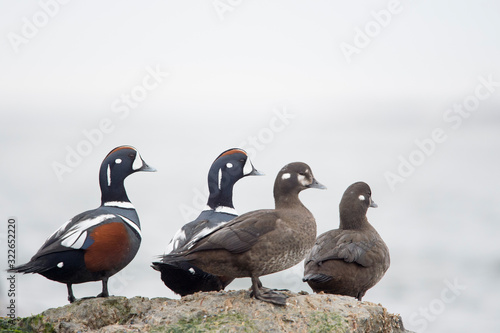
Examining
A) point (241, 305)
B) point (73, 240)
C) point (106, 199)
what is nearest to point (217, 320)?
point (241, 305)

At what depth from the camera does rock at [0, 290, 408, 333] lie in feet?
15.2

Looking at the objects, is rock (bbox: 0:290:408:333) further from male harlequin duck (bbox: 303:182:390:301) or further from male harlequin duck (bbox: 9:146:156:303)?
male harlequin duck (bbox: 303:182:390:301)

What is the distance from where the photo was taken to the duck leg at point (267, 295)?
4871mm

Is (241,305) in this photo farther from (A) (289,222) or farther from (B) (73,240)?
(B) (73,240)

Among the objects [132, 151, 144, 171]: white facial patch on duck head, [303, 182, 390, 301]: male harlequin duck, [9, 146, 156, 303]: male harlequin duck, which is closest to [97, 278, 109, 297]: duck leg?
[9, 146, 156, 303]: male harlequin duck

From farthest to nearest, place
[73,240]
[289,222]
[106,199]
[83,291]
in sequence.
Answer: [83,291], [106,199], [73,240], [289,222]

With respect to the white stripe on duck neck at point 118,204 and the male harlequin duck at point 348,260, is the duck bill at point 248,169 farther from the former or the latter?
the white stripe on duck neck at point 118,204

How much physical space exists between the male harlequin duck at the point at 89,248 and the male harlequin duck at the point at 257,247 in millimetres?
854

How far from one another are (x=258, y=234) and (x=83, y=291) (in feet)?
28.4

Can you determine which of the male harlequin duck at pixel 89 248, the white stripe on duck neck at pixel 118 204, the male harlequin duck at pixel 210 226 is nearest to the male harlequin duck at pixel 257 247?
the male harlequin duck at pixel 210 226

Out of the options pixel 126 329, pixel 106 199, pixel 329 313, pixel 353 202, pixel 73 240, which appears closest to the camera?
pixel 126 329

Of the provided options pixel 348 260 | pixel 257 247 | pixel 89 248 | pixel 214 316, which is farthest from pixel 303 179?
pixel 89 248

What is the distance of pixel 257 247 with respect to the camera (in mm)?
5035

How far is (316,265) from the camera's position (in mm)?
6375
